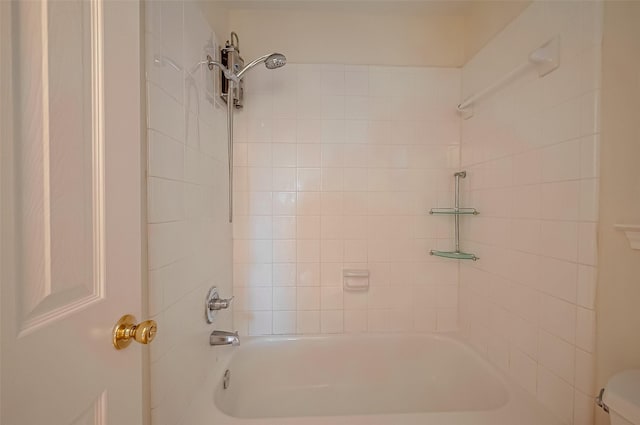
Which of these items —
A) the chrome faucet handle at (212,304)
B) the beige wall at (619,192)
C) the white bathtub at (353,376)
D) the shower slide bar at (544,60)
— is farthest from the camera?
the white bathtub at (353,376)

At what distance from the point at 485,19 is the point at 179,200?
1.79 meters

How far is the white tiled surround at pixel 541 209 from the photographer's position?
931 millimetres

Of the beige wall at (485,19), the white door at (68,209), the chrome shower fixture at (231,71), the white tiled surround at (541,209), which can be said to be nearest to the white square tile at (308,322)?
the chrome shower fixture at (231,71)

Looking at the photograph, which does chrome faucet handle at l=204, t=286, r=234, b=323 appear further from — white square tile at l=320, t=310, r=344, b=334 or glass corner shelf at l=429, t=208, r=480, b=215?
glass corner shelf at l=429, t=208, r=480, b=215

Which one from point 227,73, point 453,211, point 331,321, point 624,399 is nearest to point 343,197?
point 453,211

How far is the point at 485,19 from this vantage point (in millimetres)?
1505

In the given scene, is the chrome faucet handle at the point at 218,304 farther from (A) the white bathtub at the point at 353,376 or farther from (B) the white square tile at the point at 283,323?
(B) the white square tile at the point at 283,323

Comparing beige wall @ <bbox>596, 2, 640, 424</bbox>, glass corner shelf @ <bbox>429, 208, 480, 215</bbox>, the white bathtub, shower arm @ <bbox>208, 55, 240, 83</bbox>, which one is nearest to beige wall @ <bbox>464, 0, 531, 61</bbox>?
beige wall @ <bbox>596, 2, 640, 424</bbox>

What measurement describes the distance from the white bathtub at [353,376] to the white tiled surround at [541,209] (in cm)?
20

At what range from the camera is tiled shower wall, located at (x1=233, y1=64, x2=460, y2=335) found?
1.69 metres

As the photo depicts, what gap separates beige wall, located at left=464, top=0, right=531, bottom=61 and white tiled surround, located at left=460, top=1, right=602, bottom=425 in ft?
0.18

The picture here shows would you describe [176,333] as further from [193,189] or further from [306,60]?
[306,60]

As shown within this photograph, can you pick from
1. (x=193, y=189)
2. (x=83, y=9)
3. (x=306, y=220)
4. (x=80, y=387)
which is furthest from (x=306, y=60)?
(x=80, y=387)

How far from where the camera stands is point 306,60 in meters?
1.71
